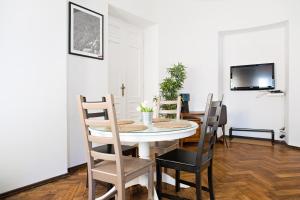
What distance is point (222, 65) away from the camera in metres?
5.34

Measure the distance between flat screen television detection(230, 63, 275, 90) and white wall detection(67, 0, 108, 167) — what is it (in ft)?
10.1

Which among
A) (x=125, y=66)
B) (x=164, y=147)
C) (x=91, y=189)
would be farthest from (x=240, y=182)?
(x=125, y=66)

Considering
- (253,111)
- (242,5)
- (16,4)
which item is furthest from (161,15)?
(16,4)

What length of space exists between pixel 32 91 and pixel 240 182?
2623 mm

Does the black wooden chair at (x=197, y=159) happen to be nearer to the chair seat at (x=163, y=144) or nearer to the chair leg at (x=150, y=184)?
the chair leg at (x=150, y=184)

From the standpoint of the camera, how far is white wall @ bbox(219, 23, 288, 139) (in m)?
4.73

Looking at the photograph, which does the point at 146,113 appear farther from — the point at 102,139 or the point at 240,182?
the point at 240,182

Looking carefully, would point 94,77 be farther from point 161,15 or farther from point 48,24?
point 161,15

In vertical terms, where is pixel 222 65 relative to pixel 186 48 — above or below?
below

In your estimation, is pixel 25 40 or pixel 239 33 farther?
pixel 239 33

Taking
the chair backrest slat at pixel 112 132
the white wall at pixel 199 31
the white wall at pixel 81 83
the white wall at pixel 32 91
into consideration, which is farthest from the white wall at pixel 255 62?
the chair backrest slat at pixel 112 132

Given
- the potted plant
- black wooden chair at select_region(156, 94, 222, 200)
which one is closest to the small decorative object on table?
black wooden chair at select_region(156, 94, 222, 200)

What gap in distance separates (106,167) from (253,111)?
4352 millimetres

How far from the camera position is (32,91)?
2500 millimetres
